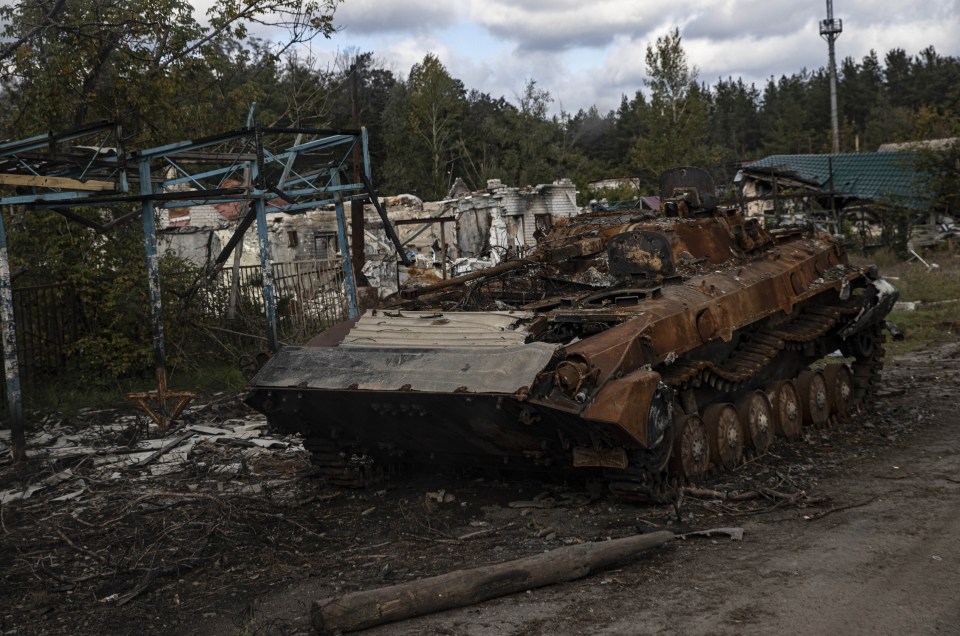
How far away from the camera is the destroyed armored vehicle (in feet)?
21.6

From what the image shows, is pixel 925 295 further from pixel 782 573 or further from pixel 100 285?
pixel 782 573

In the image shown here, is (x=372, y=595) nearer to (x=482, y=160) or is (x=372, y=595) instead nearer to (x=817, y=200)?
(x=817, y=200)

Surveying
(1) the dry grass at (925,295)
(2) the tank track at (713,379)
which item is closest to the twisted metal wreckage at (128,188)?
(2) the tank track at (713,379)

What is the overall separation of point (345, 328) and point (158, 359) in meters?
3.57

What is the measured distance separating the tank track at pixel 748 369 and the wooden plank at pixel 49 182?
6.02 metres

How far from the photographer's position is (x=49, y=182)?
9.57 meters

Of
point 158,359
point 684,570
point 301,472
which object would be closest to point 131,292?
point 158,359

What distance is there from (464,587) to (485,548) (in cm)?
107

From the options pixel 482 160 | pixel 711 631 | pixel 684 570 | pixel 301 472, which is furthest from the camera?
pixel 482 160

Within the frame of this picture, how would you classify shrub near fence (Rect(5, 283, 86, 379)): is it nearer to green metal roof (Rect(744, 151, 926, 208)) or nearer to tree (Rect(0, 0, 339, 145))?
tree (Rect(0, 0, 339, 145))

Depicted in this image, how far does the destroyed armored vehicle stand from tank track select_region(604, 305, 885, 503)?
2 cm

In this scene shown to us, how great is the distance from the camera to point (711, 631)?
4828mm

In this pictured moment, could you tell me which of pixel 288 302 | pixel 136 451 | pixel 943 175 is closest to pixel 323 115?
pixel 288 302

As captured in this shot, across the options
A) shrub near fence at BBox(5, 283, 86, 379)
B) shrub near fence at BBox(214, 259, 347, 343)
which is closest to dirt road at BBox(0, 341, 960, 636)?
shrub near fence at BBox(5, 283, 86, 379)
